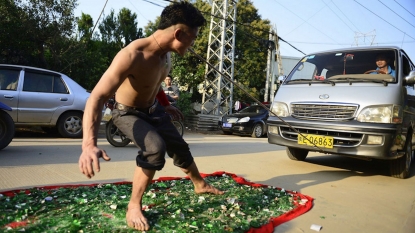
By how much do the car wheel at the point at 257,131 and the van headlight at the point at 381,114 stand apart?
8595 mm

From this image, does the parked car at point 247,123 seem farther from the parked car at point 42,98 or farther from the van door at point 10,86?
the van door at point 10,86

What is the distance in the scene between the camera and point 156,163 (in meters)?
2.54

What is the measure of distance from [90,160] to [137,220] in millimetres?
750

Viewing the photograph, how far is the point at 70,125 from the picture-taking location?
8.24 meters

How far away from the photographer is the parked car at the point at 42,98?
7379 mm

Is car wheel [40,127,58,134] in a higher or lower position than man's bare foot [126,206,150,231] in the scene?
lower

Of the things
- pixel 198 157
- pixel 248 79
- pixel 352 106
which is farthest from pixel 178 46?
pixel 248 79

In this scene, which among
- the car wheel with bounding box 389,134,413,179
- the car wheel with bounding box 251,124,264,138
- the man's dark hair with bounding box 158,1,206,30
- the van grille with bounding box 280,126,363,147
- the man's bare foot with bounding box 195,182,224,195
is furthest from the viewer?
the car wheel with bounding box 251,124,264,138

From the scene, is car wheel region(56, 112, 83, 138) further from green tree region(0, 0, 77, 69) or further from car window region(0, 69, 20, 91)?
green tree region(0, 0, 77, 69)

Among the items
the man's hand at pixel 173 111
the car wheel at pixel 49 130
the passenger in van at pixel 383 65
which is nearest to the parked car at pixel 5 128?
the car wheel at pixel 49 130

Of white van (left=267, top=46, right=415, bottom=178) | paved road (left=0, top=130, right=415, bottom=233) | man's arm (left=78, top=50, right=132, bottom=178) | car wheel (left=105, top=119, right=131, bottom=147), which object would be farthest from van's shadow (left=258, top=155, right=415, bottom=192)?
car wheel (left=105, top=119, right=131, bottom=147)

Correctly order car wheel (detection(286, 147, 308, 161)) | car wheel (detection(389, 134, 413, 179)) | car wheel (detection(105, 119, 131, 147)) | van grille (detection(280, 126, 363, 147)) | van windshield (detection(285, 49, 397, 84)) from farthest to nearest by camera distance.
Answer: car wheel (detection(105, 119, 131, 147))
car wheel (detection(286, 147, 308, 161))
van windshield (detection(285, 49, 397, 84))
car wheel (detection(389, 134, 413, 179))
van grille (detection(280, 126, 363, 147))

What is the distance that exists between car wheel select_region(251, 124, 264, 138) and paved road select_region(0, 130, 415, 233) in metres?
6.15

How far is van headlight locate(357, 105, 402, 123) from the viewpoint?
464 cm
